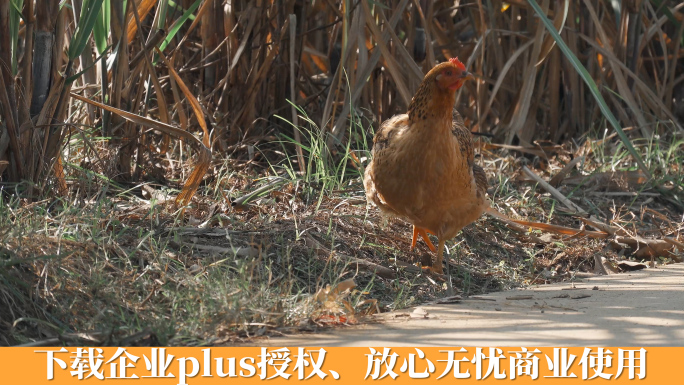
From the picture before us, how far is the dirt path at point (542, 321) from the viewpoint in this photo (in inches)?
88.0

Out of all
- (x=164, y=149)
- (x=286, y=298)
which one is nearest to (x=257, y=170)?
(x=164, y=149)

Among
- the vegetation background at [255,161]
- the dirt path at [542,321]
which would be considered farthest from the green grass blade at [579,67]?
the dirt path at [542,321]

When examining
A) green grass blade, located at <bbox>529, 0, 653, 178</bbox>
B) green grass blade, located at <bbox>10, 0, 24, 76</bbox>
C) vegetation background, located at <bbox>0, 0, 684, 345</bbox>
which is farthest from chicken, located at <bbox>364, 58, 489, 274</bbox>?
green grass blade, located at <bbox>10, 0, 24, 76</bbox>

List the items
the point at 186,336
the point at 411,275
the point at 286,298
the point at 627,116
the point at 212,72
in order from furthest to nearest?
the point at 627,116, the point at 212,72, the point at 411,275, the point at 286,298, the point at 186,336

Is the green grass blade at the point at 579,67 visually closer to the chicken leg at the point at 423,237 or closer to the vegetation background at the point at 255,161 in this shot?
the vegetation background at the point at 255,161

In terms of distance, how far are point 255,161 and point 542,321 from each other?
2594mm

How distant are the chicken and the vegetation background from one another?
0.23m

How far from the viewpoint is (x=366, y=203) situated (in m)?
3.97

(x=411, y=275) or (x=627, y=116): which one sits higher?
(x=627, y=116)

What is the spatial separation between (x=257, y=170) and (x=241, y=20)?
86 centimetres

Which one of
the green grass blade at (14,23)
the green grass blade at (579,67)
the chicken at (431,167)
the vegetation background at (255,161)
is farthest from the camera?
the chicken at (431,167)

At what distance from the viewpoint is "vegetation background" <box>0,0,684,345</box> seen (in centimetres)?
252

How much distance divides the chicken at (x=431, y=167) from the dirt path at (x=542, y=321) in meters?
0.42

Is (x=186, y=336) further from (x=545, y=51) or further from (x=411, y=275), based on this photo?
(x=545, y=51)
